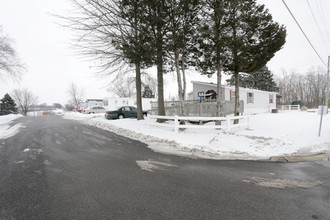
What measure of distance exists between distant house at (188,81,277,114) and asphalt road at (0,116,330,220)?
528 inches

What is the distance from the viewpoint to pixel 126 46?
8500 mm

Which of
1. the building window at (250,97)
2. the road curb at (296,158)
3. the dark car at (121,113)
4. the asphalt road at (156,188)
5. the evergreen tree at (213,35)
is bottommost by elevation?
the road curb at (296,158)

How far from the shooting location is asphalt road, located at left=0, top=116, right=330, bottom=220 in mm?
2416

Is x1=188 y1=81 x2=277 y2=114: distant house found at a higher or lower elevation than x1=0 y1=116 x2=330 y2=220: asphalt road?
higher

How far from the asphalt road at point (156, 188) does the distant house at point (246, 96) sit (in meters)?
13.4

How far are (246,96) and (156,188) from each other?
20.9 metres

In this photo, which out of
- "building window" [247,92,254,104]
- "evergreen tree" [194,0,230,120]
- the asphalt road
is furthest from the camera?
"building window" [247,92,254,104]

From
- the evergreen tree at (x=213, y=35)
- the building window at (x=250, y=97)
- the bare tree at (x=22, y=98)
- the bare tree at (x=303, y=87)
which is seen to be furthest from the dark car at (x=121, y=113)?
the bare tree at (x=22, y=98)

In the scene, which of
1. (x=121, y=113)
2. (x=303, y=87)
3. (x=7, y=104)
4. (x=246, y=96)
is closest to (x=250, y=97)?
(x=246, y=96)

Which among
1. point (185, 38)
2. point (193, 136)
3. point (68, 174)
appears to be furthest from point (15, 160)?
point (185, 38)

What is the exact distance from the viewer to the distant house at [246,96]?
18141mm

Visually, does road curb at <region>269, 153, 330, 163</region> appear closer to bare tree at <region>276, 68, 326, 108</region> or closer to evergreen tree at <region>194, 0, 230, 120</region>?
evergreen tree at <region>194, 0, 230, 120</region>

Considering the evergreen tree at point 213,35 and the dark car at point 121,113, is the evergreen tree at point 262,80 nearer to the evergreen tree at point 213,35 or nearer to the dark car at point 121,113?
the dark car at point 121,113

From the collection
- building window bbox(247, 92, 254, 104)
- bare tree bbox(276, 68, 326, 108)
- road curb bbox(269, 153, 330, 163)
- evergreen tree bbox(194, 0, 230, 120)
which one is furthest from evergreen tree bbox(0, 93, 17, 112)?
bare tree bbox(276, 68, 326, 108)
